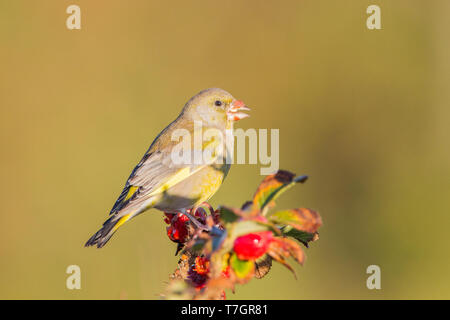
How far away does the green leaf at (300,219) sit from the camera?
1.35 meters

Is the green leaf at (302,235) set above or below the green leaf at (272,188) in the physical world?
below

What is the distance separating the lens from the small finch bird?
264cm

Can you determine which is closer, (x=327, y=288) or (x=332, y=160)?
(x=327, y=288)

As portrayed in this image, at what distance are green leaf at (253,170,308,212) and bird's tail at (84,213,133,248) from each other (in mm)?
1159

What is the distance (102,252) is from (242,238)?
340 cm

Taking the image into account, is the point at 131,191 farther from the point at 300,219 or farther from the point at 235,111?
the point at 300,219

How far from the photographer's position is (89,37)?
562 cm


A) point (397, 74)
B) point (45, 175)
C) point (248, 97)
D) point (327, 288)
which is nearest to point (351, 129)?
point (397, 74)

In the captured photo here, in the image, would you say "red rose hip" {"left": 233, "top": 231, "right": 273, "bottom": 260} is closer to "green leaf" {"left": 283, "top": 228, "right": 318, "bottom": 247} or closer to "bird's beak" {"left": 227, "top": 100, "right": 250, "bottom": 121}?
"green leaf" {"left": 283, "top": 228, "right": 318, "bottom": 247}

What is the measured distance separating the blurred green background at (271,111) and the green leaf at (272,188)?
3.24m

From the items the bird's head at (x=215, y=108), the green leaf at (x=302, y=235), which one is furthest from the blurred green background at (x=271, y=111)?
the green leaf at (x=302, y=235)

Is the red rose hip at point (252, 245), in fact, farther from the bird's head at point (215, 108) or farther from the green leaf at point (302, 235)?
the bird's head at point (215, 108)

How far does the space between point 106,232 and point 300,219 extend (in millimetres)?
1313

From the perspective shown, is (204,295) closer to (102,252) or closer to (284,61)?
(102,252)
